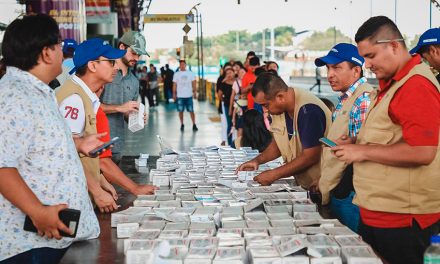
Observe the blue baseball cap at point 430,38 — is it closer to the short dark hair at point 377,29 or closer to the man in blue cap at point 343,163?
the man in blue cap at point 343,163

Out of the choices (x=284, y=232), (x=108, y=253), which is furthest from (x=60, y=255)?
(x=284, y=232)

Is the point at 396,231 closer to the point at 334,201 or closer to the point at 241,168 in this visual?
the point at 334,201

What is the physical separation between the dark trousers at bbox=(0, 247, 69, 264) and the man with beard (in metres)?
3.14

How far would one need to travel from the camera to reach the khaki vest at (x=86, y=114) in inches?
172

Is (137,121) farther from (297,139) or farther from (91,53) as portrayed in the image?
(297,139)

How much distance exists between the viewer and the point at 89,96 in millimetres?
4480

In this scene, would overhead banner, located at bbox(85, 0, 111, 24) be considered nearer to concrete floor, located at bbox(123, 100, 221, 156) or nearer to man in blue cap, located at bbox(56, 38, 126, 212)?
concrete floor, located at bbox(123, 100, 221, 156)

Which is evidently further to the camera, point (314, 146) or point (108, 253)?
point (314, 146)

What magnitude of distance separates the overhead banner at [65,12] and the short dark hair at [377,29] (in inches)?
368

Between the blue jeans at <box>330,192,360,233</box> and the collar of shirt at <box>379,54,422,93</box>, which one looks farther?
the blue jeans at <box>330,192,360,233</box>

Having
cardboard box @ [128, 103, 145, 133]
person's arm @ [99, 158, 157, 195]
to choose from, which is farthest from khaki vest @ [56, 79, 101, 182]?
cardboard box @ [128, 103, 145, 133]

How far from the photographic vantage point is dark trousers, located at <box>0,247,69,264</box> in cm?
342

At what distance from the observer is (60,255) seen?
360 cm

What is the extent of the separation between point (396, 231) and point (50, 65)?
1955mm
